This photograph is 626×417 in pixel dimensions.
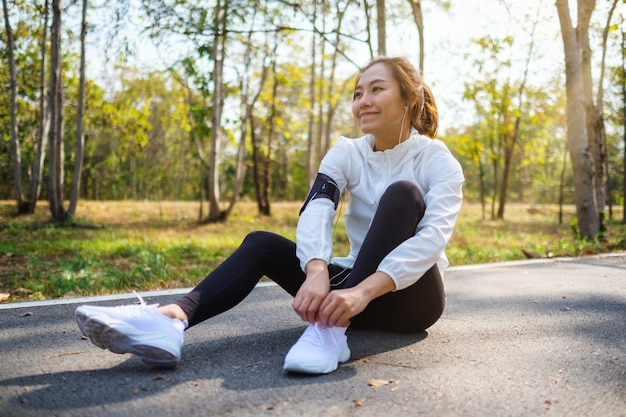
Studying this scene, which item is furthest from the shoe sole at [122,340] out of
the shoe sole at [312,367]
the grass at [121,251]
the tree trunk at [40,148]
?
the tree trunk at [40,148]

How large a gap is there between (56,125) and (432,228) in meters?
8.99

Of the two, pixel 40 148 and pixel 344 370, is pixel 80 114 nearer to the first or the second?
pixel 40 148

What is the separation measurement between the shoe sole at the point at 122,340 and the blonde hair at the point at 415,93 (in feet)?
4.64

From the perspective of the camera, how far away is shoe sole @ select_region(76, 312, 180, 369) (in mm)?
1686

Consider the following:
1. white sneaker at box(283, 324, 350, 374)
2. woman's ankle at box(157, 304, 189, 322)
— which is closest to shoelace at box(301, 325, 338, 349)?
white sneaker at box(283, 324, 350, 374)

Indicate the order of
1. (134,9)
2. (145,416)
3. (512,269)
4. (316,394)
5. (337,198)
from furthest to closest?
(134,9) → (512,269) → (337,198) → (316,394) → (145,416)

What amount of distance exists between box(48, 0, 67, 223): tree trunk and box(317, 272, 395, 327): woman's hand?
8.37 m

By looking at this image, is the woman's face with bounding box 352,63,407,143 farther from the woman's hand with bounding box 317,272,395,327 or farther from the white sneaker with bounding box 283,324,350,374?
the white sneaker with bounding box 283,324,350,374

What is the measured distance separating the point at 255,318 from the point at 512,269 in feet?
9.43

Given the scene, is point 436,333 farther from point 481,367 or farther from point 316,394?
point 316,394

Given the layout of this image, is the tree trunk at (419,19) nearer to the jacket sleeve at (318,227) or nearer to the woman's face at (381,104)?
the woman's face at (381,104)

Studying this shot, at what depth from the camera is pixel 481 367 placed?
1.93m

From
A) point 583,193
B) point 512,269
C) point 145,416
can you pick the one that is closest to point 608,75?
point 583,193

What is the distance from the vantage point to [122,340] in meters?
1.71
